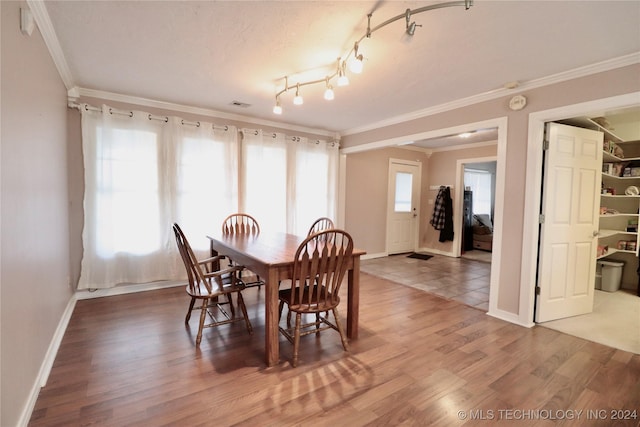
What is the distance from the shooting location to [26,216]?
5.38ft

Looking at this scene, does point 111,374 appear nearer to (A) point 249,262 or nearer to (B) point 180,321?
(B) point 180,321

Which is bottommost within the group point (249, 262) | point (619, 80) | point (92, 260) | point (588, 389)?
point (588, 389)

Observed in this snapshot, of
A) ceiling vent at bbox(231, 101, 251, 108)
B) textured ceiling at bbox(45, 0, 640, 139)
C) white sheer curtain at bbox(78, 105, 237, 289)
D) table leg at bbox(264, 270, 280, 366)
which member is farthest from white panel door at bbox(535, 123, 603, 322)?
white sheer curtain at bbox(78, 105, 237, 289)

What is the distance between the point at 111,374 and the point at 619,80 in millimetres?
4149

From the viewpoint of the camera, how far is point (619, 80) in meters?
2.26

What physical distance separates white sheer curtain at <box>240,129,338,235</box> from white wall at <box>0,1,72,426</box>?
6.84 ft

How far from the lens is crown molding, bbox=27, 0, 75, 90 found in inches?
68.3

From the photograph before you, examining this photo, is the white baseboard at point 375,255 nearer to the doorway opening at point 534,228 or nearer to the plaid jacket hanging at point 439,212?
the plaid jacket hanging at point 439,212

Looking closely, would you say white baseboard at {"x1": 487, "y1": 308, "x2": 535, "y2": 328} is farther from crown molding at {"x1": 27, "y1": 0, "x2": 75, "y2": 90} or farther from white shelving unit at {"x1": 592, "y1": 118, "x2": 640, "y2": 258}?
crown molding at {"x1": 27, "y1": 0, "x2": 75, "y2": 90}

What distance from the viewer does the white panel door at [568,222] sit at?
2760 millimetres

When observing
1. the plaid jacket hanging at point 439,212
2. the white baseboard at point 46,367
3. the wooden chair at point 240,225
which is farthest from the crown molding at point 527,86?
the white baseboard at point 46,367

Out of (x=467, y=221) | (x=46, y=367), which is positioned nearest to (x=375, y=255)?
(x=467, y=221)

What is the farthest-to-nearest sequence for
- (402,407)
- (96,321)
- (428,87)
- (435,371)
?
(428,87), (96,321), (435,371), (402,407)

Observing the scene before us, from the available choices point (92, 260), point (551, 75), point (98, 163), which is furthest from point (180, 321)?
point (551, 75)
